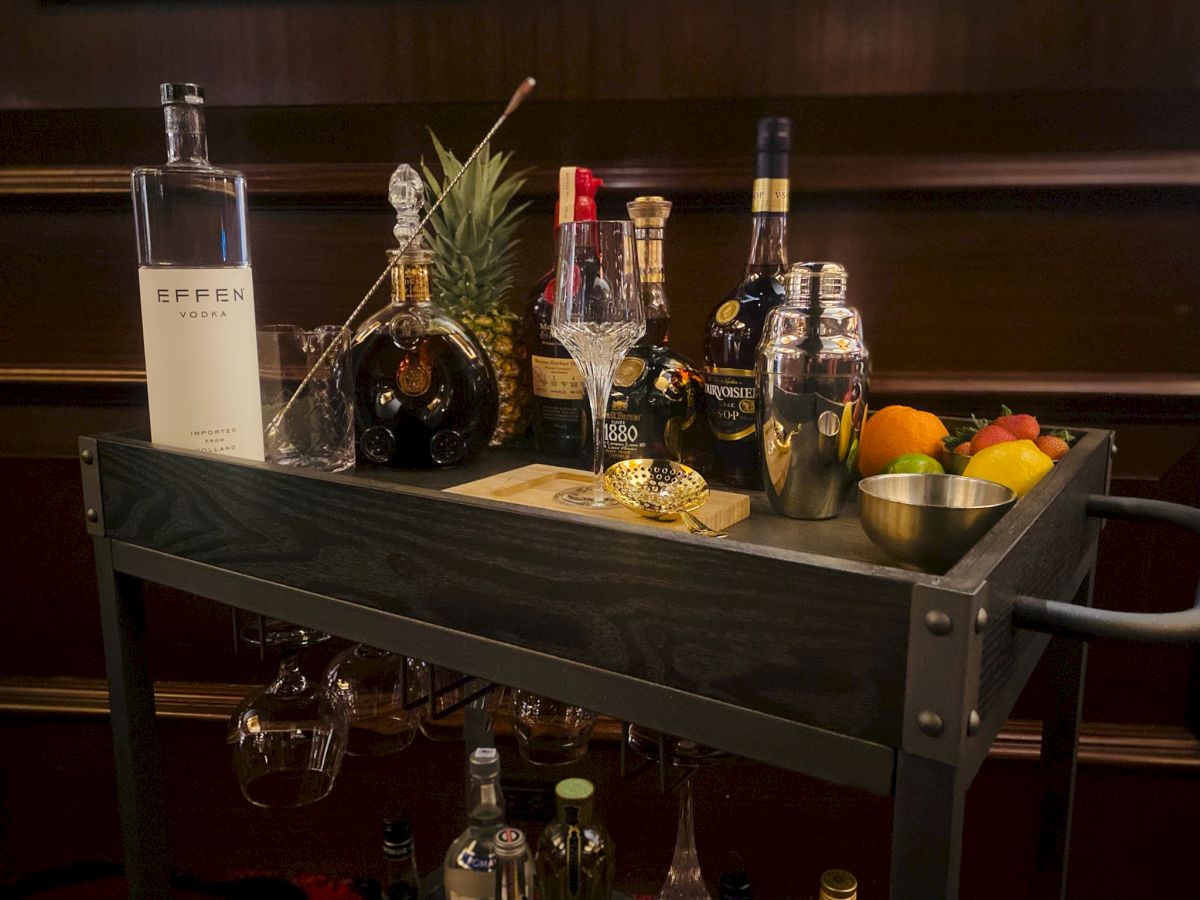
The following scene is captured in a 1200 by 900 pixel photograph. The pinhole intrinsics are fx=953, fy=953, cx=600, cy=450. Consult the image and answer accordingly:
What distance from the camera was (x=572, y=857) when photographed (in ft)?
3.30

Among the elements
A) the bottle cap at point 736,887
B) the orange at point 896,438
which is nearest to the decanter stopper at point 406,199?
the orange at point 896,438

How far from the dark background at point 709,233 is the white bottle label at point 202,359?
60 centimetres

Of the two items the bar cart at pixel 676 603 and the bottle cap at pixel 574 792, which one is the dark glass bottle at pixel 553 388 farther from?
the bottle cap at pixel 574 792

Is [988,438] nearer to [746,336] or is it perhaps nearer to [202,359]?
[746,336]

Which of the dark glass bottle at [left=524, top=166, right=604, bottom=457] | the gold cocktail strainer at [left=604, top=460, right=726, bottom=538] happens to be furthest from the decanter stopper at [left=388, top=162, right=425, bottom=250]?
the gold cocktail strainer at [left=604, top=460, right=726, bottom=538]

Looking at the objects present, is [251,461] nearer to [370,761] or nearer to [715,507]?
[715,507]

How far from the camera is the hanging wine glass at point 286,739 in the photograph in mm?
1022

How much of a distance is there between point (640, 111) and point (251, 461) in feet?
2.57

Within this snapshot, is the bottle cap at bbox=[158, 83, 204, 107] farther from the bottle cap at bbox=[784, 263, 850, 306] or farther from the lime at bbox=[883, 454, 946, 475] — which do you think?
the lime at bbox=[883, 454, 946, 475]

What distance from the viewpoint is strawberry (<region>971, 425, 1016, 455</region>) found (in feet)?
2.72

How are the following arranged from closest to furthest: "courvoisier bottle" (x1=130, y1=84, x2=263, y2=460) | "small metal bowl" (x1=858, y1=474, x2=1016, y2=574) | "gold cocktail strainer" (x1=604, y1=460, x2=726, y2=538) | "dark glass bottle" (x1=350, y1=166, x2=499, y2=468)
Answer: "small metal bowl" (x1=858, y1=474, x2=1016, y2=574), "gold cocktail strainer" (x1=604, y1=460, x2=726, y2=538), "courvoisier bottle" (x1=130, y1=84, x2=263, y2=460), "dark glass bottle" (x1=350, y1=166, x2=499, y2=468)

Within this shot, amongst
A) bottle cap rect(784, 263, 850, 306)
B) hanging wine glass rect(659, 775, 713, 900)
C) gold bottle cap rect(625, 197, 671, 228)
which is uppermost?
gold bottle cap rect(625, 197, 671, 228)

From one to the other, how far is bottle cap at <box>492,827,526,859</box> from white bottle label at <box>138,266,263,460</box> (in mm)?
402

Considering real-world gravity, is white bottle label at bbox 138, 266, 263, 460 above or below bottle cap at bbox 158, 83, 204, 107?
below
